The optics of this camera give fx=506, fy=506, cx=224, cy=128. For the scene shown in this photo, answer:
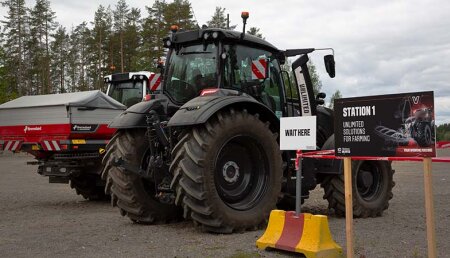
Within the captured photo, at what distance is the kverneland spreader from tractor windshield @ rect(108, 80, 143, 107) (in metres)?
2.05

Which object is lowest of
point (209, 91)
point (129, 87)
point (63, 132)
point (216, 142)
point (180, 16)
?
point (216, 142)

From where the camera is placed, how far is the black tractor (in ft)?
20.9

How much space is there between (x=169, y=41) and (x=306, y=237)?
3.97 metres

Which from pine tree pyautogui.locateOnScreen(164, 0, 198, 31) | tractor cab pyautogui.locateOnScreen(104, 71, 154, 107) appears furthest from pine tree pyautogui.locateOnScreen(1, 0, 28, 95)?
tractor cab pyautogui.locateOnScreen(104, 71, 154, 107)

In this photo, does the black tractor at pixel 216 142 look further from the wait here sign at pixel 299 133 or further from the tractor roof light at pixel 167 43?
the wait here sign at pixel 299 133

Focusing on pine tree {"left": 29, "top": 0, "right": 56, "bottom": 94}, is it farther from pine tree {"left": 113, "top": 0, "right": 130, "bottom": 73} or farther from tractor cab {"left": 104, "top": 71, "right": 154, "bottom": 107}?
tractor cab {"left": 104, "top": 71, "right": 154, "bottom": 107}

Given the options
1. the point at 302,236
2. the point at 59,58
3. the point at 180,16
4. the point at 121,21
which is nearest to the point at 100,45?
the point at 121,21

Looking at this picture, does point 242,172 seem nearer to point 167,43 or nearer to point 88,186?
point 167,43

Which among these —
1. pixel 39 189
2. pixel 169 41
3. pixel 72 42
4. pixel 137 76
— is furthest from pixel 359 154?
pixel 72 42

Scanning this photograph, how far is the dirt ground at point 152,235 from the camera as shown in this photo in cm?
546

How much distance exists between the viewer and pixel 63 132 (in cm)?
998

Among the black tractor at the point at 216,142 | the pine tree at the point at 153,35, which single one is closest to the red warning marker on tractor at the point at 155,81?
the black tractor at the point at 216,142

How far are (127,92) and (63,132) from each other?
3.47 meters

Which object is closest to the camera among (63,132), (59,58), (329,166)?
(329,166)
